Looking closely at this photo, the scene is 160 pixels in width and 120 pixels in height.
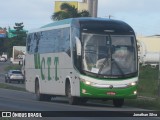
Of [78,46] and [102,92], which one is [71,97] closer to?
[102,92]

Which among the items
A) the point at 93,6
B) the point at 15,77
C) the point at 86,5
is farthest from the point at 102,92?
the point at 86,5

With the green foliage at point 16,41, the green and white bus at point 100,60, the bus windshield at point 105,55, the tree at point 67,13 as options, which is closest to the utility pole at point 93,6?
the green foliage at point 16,41

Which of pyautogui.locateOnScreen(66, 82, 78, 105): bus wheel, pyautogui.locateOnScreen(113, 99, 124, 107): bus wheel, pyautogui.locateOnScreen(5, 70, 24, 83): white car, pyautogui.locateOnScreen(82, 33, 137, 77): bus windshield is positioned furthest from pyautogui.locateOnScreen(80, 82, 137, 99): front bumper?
pyautogui.locateOnScreen(5, 70, 24, 83): white car

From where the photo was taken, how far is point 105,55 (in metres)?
28.5

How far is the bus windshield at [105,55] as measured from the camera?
2847 cm

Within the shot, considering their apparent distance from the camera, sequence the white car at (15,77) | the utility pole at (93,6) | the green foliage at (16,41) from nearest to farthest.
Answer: the white car at (15,77) < the utility pole at (93,6) < the green foliage at (16,41)

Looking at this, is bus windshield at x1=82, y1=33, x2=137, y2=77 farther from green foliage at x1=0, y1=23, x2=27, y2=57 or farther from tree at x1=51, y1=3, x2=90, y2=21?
green foliage at x1=0, y1=23, x2=27, y2=57

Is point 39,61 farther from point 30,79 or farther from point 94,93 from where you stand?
point 94,93

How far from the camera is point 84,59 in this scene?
93.7 feet

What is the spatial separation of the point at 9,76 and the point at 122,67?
45.5 meters

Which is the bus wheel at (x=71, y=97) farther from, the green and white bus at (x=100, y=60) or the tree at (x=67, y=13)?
the tree at (x=67, y=13)

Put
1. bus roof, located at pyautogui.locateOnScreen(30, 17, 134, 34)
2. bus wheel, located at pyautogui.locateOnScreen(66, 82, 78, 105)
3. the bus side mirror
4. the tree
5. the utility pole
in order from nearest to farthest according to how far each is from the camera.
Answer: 1. the bus side mirror
2. bus roof, located at pyautogui.locateOnScreen(30, 17, 134, 34)
3. bus wheel, located at pyautogui.locateOnScreen(66, 82, 78, 105)
4. the tree
5. the utility pole

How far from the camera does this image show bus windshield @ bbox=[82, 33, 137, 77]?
93.4 feet

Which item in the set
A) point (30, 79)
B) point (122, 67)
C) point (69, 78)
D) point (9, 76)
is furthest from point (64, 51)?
point (9, 76)
